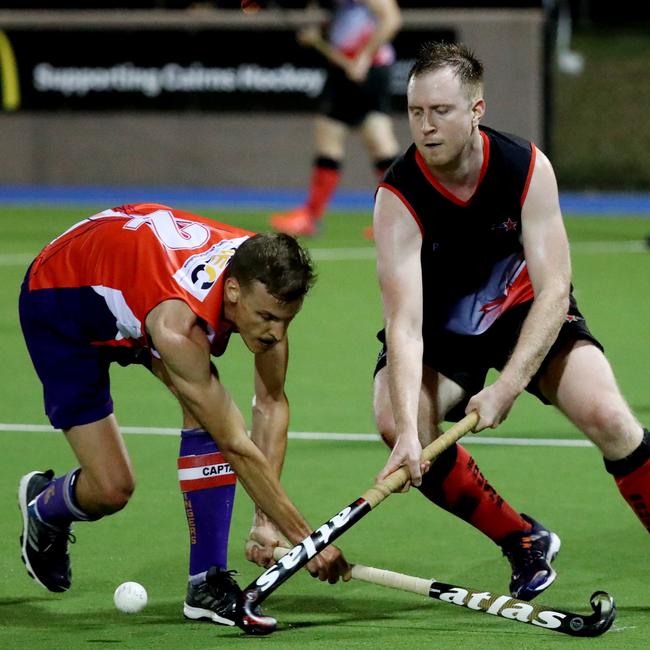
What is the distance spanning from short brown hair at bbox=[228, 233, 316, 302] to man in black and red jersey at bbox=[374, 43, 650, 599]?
377 mm

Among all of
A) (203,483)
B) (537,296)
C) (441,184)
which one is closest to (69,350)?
(203,483)

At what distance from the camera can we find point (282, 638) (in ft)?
12.8

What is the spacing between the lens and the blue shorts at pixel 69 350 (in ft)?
13.7

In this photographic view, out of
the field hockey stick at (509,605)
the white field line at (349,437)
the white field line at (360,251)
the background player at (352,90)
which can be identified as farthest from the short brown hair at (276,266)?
the background player at (352,90)

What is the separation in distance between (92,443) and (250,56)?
10348 millimetres

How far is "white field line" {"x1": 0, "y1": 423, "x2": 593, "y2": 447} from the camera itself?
5973 millimetres

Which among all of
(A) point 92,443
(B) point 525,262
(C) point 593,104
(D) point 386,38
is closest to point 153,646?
(A) point 92,443

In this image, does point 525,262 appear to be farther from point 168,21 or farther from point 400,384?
point 168,21

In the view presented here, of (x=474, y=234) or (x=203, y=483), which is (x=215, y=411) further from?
(x=474, y=234)

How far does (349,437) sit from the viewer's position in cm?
611

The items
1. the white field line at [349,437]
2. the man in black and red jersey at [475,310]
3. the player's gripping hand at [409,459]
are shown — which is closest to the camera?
the player's gripping hand at [409,459]

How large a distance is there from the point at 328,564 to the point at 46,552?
2.83 ft

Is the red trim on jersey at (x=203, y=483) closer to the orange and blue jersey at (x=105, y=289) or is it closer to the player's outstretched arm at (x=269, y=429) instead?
the player's outstretched arm at (x=269, y=429)

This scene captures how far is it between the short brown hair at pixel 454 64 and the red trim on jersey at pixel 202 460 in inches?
41.6
